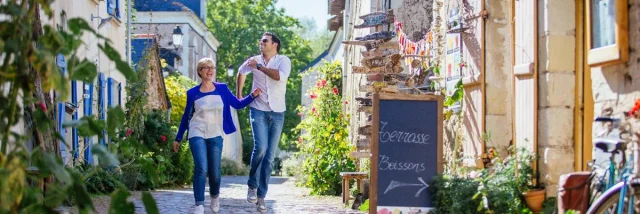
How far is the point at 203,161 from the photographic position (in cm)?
927

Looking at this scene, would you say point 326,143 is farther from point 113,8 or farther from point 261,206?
point 261,206

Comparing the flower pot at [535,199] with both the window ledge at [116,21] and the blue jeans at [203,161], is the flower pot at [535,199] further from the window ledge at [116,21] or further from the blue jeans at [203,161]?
the window ledge at [116,21]

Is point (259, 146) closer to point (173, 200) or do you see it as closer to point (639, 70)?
point (173, 200)

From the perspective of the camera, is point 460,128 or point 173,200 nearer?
point 460,128

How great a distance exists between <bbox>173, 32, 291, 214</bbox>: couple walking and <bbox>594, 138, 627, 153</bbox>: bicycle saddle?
164 inches

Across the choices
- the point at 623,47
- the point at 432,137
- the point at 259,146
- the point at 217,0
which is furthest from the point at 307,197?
the point at 217,0

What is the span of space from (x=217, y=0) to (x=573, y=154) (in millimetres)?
47164

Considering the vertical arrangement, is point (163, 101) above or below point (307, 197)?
above

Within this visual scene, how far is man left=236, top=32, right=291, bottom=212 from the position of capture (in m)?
9.98

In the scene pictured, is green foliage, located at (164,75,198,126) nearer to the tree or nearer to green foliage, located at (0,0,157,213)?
green foliage, located at (0,0,157,213)

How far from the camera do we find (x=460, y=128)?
9.61 meters

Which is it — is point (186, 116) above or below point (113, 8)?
below

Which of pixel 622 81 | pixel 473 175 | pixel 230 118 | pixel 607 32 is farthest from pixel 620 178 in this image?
pixel 230 118

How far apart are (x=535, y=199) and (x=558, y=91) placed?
2.60 ft
